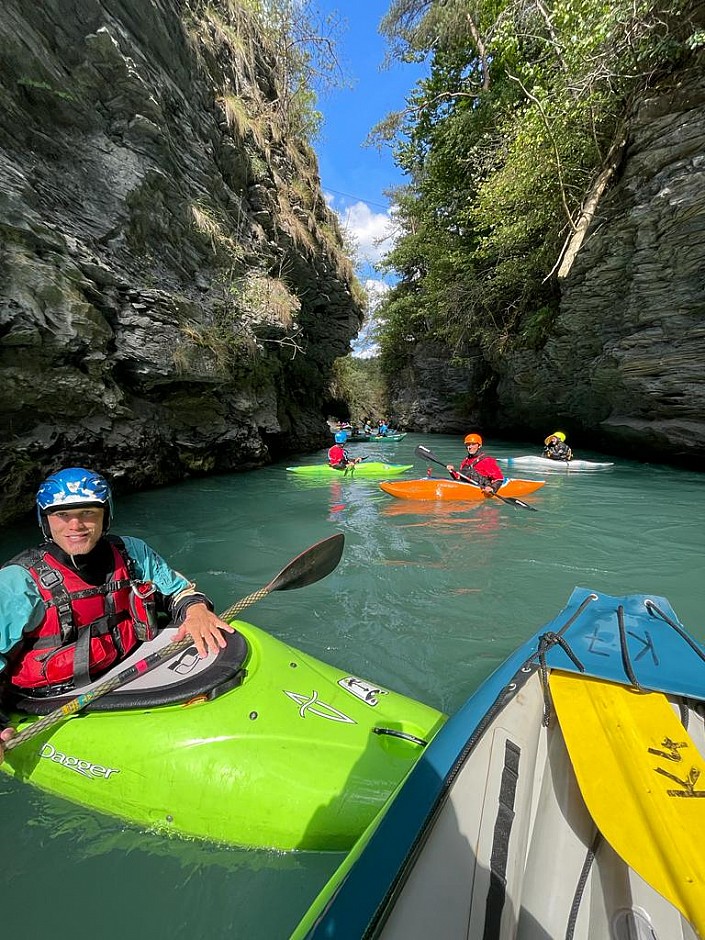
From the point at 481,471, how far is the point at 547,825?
6.65 metres

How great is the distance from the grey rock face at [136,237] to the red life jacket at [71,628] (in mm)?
4482

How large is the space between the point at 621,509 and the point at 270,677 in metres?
6.89

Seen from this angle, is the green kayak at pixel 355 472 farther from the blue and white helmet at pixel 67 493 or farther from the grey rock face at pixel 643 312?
the blue and white helmet at pixel 67 493

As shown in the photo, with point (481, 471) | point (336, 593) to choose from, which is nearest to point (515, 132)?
point (481, 471)

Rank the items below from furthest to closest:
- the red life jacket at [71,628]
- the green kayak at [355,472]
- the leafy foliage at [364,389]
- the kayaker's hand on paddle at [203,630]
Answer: the leafy foliage at [364,389]
the green kayak at [355,472]
the kayaker's hand on paddle at [203,630]
the red life jacket at [71,628]

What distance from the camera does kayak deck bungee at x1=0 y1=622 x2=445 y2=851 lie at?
1535 millimetres

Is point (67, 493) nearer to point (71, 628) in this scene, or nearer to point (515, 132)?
point (71, 628)

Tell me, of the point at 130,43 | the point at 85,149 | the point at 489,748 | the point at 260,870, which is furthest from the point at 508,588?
the point at 130,43

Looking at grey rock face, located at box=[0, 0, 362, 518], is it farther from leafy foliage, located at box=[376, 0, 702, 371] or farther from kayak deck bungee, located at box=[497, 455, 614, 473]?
kayak deck bungee, located at box=[497, 455, 614, 473]

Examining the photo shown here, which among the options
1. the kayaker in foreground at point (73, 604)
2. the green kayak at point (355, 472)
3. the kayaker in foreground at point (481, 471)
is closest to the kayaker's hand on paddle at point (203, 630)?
the kayaker in foreground at point (73, 604)

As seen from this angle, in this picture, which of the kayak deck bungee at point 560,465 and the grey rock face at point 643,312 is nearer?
the grey rock face at point 643,312

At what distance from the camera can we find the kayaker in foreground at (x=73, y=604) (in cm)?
184

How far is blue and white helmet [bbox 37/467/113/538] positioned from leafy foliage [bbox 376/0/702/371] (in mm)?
9299

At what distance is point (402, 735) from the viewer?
68.2 inches
